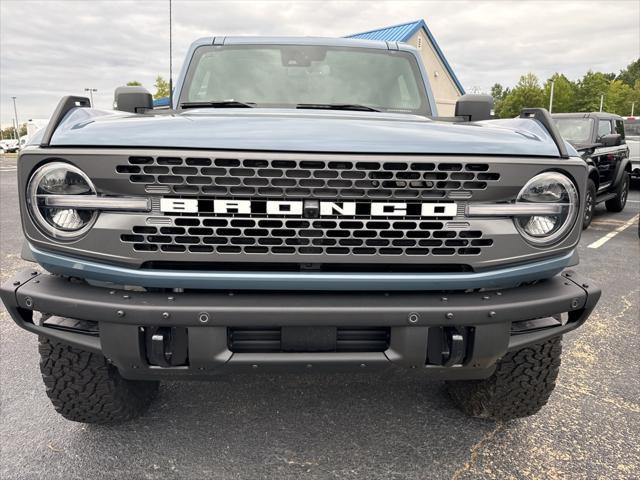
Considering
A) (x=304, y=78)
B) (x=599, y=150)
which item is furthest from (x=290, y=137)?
(x=599, y=150)

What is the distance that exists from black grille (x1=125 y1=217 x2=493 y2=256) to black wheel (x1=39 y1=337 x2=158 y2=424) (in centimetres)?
69

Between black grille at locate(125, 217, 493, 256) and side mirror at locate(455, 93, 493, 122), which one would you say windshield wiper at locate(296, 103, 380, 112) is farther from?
black grille at locate(125, 217, 493, 256)

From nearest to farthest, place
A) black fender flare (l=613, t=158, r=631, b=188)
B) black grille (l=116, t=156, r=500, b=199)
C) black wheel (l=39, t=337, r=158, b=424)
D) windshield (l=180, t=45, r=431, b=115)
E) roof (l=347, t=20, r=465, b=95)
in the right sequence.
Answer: black grille (l=116, t=156, r=500, b=199), black wheel (l=39, t=337, r=158, b=424), windshield (l=180, t=45, r=431, b=115), black fender flare (l=613, t=158, r=631, b=188), roof (l=347, t=20, r=465, b=95)

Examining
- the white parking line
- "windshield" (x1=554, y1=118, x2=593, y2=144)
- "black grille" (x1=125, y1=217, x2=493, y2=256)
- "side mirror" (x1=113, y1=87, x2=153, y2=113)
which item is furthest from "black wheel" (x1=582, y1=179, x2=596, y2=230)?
"black grille" (x1=125, y1=217, x2=493, y2=256)

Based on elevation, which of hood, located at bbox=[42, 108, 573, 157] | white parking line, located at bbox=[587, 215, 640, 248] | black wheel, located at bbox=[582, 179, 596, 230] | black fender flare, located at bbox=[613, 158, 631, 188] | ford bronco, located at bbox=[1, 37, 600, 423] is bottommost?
white parking line, located at bbox=[587, 215, 640, 248]

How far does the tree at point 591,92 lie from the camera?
3027 inches

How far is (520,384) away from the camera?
2432 millimetres

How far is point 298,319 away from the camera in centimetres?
183

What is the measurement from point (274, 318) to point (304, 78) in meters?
2.14

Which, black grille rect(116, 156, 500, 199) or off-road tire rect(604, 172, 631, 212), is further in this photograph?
off-road tire rect(604, 172, 631, 212)

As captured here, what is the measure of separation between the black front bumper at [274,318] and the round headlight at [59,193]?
0.68 feet

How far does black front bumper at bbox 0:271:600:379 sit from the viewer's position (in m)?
1.83

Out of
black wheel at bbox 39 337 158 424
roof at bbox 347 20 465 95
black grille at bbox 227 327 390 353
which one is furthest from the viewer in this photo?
roof at bbox 347 20 465 95

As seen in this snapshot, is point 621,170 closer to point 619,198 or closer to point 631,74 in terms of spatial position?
point 619,198
